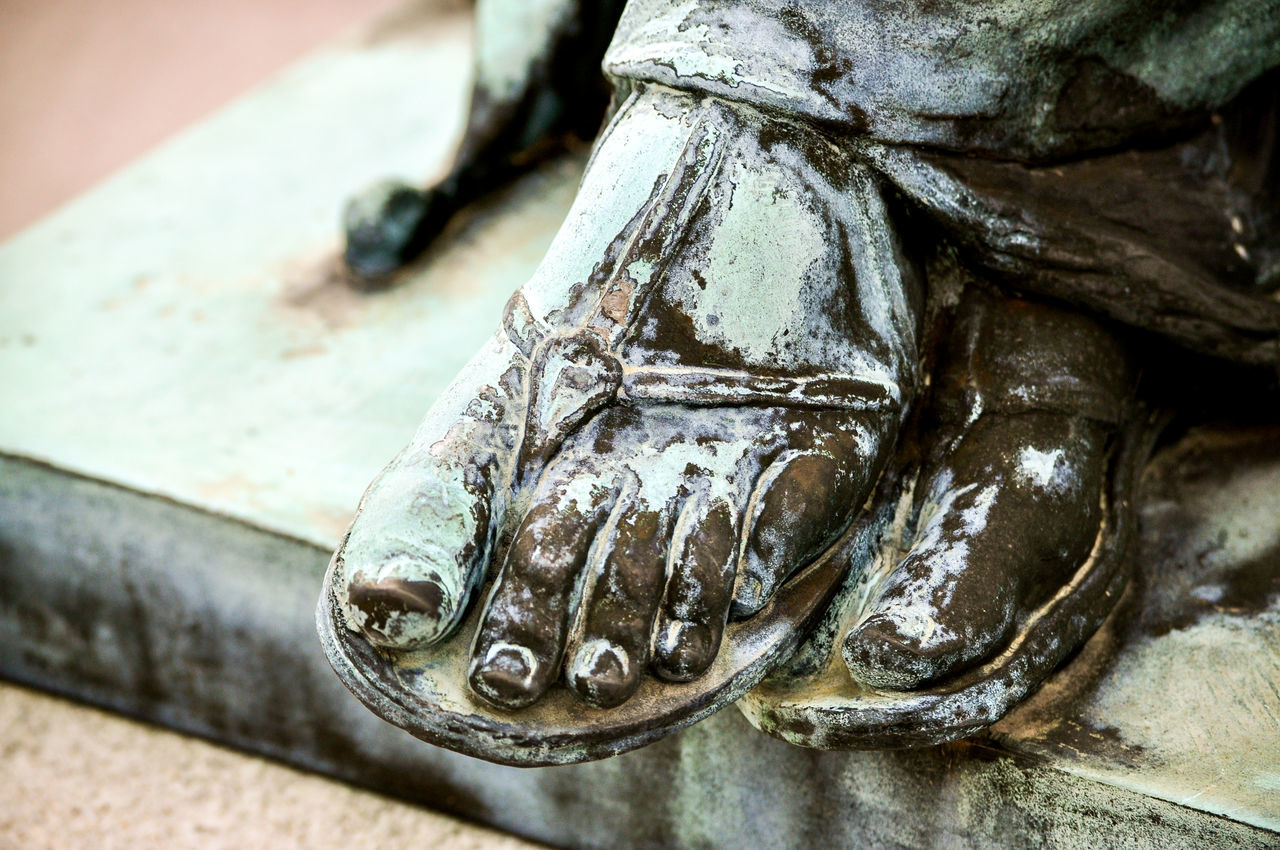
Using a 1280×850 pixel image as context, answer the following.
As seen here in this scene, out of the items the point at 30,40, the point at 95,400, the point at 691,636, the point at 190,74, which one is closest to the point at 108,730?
the point at 95,400

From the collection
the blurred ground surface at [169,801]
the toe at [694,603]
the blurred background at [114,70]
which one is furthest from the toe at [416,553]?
the blurred background at [114,70]

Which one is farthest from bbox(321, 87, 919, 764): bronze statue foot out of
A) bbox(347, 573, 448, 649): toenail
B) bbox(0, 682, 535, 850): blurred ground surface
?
bbox(0, 682, 535, 850): blurred ground surface

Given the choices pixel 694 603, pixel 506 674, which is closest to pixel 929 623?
pixel 694 603

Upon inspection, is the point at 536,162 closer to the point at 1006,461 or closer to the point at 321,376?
the point at 321,376

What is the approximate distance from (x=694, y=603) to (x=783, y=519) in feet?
0.26

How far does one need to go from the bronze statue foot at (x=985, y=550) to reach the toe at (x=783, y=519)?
6 centimetres

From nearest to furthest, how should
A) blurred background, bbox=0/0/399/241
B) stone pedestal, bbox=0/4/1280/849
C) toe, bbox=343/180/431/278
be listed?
stone pedestal, bbox=0/4/1280/849 < toe, bbox=343/180/431/278 < blurred background, bbox=0/0/399/241

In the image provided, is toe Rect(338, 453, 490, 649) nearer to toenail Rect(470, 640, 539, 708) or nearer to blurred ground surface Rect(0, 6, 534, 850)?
toenail Rect(470, 640, 539, 708)

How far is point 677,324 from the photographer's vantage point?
790 millimetres

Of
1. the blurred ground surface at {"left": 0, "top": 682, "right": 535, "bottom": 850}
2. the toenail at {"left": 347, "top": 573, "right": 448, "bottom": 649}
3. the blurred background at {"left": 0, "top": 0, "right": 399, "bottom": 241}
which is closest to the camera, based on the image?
the toenail at {"left": 347, "top": 573, "right": 448, "bottom": 649}

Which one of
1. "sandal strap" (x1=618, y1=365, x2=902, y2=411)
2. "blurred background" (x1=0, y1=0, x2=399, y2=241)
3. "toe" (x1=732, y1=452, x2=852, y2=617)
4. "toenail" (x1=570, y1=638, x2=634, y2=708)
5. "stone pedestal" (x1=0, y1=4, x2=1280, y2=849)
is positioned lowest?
"blurred background" (x1=0, y1=0, x2=399, y2=241)

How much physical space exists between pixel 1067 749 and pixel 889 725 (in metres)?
0.15

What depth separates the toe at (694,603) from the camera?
0.72 meters

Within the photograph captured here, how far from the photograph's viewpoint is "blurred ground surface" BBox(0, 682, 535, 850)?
1.07m
